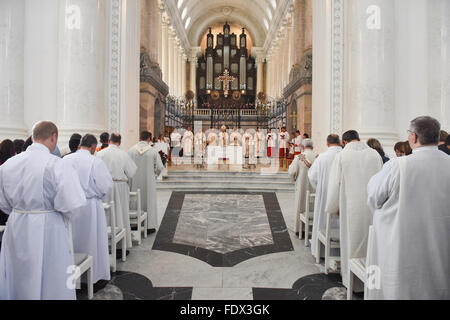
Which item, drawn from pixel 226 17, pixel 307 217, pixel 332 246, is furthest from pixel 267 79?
pixel 332 246

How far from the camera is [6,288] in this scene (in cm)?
270

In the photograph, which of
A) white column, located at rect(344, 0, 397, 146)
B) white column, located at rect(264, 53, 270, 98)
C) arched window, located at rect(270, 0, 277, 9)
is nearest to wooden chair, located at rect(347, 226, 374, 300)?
white column, located at rect(344, 0, 397, 146)

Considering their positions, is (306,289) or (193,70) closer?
(306,289)

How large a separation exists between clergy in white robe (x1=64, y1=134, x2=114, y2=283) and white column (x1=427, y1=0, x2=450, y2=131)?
21.4 ft

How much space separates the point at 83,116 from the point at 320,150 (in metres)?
5.19

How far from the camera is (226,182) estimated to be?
1039 cm

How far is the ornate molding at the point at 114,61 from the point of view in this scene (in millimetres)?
7684

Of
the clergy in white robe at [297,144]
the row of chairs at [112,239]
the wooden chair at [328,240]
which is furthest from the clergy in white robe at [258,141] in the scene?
the wooden chair at [328,240]

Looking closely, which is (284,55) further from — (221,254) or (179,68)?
(221,254)

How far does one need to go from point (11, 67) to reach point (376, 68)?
722 cm

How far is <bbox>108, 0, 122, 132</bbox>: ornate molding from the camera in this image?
7684mm

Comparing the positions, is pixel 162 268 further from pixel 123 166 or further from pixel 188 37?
pixel 188 37

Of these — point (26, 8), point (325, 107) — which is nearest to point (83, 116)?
point (26, 8)
